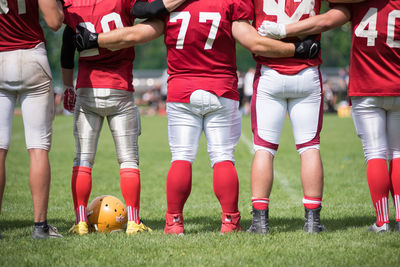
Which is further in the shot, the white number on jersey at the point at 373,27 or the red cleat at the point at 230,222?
the red cleat at the point at 230,222

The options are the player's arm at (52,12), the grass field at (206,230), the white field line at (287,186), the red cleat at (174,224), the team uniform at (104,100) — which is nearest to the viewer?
the grass field at (206,230)

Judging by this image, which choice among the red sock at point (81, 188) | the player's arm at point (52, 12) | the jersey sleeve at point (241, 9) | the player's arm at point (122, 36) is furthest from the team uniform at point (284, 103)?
the player's arm at point (52, 12)

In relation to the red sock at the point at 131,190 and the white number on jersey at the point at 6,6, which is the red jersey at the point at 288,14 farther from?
the white number on jersey at the point at 6,6

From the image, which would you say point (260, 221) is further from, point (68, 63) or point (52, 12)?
point (52, 12)

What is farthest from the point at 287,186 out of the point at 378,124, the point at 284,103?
the point at 284,103

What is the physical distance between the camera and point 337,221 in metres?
5.87

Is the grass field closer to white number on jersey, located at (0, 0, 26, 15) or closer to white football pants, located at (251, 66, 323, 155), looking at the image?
white football pants, located at (251, 66, 323, 155)

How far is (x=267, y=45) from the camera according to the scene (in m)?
4.79

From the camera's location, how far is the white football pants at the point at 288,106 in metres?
4.87

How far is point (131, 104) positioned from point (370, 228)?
2.52 m

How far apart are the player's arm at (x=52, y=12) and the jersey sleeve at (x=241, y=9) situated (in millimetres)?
1479

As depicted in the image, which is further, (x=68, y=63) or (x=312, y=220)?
(x=68, y=63)

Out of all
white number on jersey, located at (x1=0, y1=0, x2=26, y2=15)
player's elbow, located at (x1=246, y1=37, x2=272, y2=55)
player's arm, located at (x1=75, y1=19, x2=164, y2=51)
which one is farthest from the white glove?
white number on jersey, located at (x1=0, y1=0, x2=26, y2=15)

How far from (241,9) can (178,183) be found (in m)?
1.60
